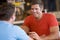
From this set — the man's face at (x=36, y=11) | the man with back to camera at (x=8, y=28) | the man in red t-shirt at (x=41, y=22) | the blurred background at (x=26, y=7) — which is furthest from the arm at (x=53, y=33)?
the blurred background at (x=26, y=7)

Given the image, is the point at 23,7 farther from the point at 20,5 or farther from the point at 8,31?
the point at 8,31

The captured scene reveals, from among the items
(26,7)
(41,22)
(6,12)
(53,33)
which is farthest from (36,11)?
(26,7)

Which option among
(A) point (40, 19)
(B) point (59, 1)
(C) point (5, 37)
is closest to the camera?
(C) point (5, 37)

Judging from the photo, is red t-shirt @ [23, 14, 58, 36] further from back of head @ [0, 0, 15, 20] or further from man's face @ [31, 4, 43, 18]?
back of head @ [0, 0, 15, 20]

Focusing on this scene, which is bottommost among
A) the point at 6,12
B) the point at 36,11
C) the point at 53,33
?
the point at 53,33

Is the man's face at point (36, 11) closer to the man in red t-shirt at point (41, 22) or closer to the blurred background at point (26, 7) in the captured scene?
the man in red t-shirt at point (41, 22)

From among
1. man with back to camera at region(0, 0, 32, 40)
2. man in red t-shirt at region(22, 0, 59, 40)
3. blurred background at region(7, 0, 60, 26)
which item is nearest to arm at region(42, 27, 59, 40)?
man in red t-shirt at region(22, 0, 59, 40)

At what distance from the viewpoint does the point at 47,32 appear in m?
2.91

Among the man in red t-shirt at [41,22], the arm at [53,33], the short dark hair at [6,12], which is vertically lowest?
the arm at [53,33]

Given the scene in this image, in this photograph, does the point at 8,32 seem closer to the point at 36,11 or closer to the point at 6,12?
the point at 6,12

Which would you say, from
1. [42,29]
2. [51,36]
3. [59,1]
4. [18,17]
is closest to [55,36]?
[51,36]

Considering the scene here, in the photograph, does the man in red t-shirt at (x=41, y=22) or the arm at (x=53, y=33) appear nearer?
the arm at (x=53, y=33)

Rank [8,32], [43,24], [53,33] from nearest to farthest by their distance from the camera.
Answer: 1. [8,32]
2. [53,33]
3. [43,24]

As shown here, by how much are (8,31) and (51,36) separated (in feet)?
3.98
